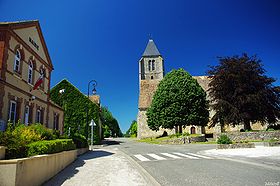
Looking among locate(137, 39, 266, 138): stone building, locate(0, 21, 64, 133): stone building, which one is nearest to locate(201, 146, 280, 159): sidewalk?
locate(0, 21, 64, 133): stone building

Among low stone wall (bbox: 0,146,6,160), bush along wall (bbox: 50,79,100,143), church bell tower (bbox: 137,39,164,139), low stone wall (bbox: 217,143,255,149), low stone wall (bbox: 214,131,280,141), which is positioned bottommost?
low stone wall (bbox: 217,143,255,149)

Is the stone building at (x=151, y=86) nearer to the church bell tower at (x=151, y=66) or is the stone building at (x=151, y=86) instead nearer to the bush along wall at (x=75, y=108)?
the church bell tower at (x=151, y=66)

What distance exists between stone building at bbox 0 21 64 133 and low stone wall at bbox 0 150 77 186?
552 cm

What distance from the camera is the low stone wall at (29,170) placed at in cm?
468

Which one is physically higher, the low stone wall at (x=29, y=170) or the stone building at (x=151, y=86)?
the stone building at (x=151, y=86)

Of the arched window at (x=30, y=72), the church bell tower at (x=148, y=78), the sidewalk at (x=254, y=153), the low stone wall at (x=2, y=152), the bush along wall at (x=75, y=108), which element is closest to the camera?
the low stone wall at (x=2, y=152)

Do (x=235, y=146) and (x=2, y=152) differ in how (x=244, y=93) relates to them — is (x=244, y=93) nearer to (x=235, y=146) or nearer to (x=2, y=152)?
(x=235, y=146)

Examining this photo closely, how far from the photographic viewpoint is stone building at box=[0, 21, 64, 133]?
11.9 meters

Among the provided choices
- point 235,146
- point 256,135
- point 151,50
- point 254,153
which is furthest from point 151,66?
point 254,153

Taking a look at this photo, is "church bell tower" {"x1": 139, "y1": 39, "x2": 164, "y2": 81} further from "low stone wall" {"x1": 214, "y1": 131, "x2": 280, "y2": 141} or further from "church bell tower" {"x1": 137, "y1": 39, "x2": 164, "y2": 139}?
"low stone wall" {"x1": 214, "y1": 131, "x2": 280, "y2": 141}

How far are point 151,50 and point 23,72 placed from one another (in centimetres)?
5032

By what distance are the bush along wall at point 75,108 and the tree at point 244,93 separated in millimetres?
16163

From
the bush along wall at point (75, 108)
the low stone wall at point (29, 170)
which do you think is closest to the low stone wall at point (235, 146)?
the low stone wall at point (29, 170)

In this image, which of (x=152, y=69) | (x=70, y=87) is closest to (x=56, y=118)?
(x=70, y=87)
